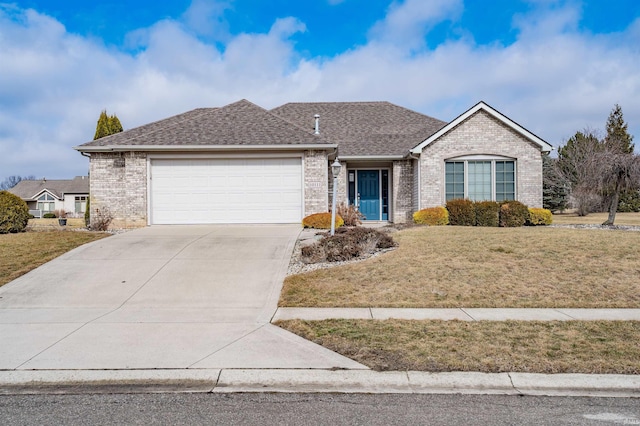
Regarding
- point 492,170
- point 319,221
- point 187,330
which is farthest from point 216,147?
point 492,170

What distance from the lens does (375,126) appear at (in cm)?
2366

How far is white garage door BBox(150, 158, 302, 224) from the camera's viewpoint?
16.9 metres

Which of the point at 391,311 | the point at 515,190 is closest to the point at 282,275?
the point at 391,311

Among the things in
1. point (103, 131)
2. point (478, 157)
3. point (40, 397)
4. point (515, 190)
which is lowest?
point (40, 397)

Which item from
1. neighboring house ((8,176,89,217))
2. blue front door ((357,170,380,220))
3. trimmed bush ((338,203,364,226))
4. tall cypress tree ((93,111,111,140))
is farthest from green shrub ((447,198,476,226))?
neighboring house ((8,176,89,217))

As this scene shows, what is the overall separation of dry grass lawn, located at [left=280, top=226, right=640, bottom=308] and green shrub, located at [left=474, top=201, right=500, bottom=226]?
4659 mm

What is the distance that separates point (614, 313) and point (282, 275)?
251 inches

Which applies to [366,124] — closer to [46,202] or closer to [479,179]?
[479,179]

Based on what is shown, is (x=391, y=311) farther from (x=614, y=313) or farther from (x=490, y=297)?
(x=614, y=313)

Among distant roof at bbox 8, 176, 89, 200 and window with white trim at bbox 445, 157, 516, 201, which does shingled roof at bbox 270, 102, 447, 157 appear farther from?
distant roof at bbox 8, 176, 89, 200

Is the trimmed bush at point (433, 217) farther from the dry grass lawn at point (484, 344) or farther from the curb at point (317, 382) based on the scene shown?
the curb at point (317, 382)

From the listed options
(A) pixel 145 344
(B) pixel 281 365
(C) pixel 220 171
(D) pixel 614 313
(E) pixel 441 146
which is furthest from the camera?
(E) pixel 441 146

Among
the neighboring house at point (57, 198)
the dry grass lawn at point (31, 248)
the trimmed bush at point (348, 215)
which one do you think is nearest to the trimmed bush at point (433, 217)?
the trimmed bush at point (348, 215)

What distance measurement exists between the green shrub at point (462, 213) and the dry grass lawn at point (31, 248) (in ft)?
42.0
